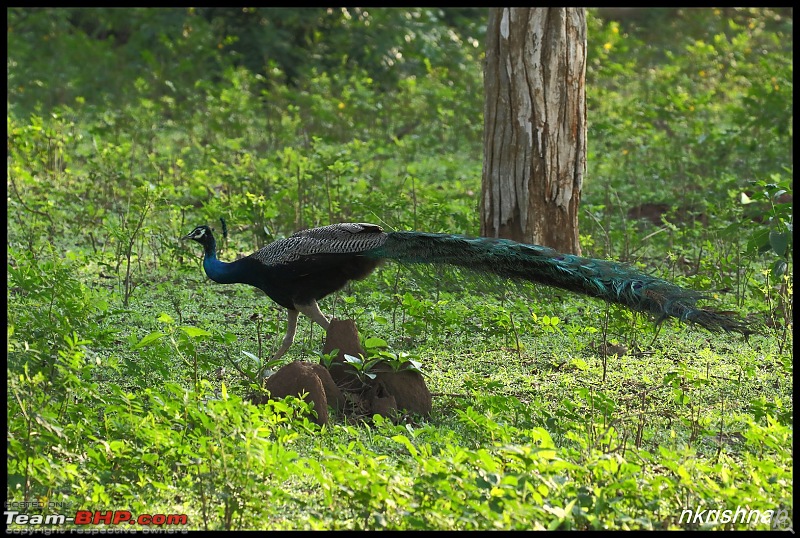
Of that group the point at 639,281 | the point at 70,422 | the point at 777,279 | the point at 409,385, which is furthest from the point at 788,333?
the point at 70,422

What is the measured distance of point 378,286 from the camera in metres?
7.02

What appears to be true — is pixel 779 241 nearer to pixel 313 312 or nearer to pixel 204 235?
pixel 313 312

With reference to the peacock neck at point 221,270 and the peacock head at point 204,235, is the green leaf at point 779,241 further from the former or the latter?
the peacock head at point 204,235

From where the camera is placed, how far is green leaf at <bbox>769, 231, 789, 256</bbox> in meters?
5.14

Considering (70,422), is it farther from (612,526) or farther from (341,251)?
(612,526)

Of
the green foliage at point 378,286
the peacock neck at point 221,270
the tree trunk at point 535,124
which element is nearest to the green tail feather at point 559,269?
the green foliage at point 378,286

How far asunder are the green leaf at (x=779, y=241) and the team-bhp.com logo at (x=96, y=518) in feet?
10.3

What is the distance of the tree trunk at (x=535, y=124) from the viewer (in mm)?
6844

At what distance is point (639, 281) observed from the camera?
5.06 meters

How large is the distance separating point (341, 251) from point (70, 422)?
1867 millimetres

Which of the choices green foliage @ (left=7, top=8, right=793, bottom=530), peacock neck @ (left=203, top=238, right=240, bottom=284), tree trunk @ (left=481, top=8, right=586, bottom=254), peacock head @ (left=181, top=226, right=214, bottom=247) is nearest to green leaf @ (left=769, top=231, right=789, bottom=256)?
green foliage @ (left=7, top=8, right=793, bottom=530)

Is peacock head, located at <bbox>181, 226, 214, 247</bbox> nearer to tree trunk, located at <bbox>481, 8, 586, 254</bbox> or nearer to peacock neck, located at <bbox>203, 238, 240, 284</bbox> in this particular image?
peacock neck, located at <bbox>203, 238, 240, 284</bbox>

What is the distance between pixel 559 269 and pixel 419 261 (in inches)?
30.0

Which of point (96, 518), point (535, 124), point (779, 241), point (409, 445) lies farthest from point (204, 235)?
point (779, 241)
